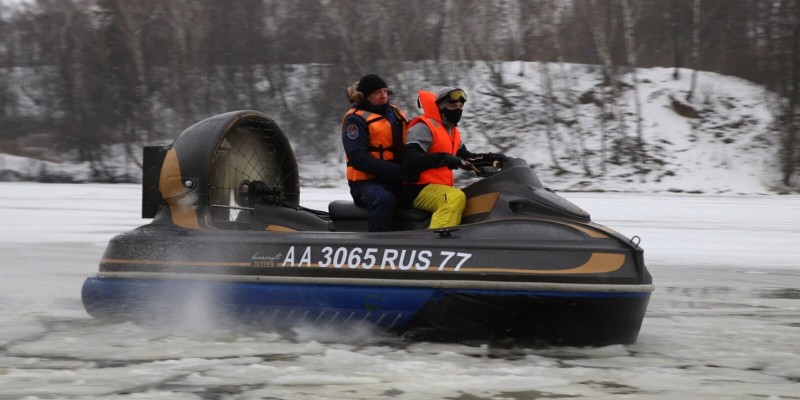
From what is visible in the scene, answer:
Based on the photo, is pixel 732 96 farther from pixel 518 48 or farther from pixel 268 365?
pixel 268 365

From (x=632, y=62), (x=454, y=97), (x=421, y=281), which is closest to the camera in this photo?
(x=421, y=281)

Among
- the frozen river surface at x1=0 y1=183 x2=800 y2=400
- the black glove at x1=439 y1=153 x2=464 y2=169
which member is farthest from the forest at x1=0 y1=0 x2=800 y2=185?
the black glove at x1=439 y1=153 x2=464 y2=169

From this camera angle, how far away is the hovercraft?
4758 millimetres

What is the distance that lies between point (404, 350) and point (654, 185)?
1925 centimetres

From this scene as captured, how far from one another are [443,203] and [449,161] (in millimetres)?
247

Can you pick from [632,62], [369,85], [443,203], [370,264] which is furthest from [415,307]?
[632,62]

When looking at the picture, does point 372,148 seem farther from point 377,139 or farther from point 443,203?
point 443,203

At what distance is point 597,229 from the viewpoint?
4883mm

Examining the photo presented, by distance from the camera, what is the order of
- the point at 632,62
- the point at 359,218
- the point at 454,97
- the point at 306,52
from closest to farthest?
the point at 454,97, the point at 359,218, the point at 632,62, the point at 306,52

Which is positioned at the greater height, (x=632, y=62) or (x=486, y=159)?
(x=632, y=62)

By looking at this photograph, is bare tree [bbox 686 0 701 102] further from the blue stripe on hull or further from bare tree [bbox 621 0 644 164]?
the blue stripe on hull

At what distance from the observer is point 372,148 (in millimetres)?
5414

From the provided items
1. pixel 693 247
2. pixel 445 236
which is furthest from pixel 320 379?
pixel 693 247

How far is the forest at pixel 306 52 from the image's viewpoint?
93.6ft
